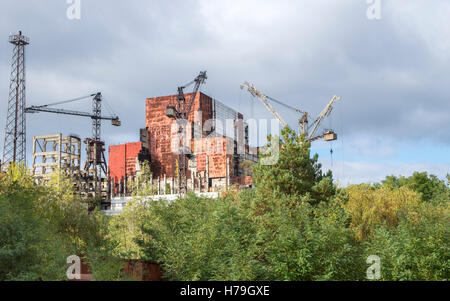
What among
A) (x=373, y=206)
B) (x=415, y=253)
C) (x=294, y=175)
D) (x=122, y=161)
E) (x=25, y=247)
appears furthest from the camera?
(x=122, y=161)

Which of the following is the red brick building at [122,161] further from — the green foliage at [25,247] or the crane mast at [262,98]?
the green foliage at [25,247]

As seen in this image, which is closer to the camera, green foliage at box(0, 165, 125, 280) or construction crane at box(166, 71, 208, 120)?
green foliage at box(0, 165, 125, 280)

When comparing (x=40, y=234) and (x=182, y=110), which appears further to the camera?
(x=182, y=110)

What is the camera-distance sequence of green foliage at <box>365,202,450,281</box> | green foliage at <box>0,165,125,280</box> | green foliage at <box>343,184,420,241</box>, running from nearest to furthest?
green foliage at <box>0,165,125,280</box> → green foliage at <box>365,202,450,281</box> → green foliage at <box>343,184,420,241</box>

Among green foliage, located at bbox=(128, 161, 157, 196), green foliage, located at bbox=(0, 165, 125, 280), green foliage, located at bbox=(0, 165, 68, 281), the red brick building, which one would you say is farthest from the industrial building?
green foliage, located at bbox=(0, 165, 68, 281)

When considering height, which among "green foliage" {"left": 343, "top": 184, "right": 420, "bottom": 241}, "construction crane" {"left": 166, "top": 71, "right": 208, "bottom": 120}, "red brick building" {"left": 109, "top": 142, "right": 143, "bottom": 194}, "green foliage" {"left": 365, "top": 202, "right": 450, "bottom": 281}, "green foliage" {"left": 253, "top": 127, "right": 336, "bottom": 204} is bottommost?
"green foliage" {"left": 365, "top": 202, "right": 450, "bottom": 281}

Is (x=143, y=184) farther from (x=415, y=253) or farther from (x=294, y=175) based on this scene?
(x=415, y=253)

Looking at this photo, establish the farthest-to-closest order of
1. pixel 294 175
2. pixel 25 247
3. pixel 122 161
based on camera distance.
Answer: pixel 122 161, pixel 294 175, pixel 25 247

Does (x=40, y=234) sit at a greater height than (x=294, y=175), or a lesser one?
lesser

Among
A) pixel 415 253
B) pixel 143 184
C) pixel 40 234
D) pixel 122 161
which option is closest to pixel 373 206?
pixel 415 253

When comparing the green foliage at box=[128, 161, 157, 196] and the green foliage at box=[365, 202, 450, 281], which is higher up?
the green foliage at box=[128, 161, 157, 196]

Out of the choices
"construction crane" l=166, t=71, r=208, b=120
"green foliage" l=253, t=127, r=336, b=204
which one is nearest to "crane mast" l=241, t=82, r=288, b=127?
"construction crane" l=166, t=71, r=208, b=120

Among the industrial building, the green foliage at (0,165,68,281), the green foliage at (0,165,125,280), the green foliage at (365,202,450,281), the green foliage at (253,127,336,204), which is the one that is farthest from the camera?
the industrial building

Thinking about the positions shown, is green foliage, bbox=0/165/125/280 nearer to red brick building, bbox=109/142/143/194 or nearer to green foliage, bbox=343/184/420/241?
green foliage, bbox=343/184/420/241
